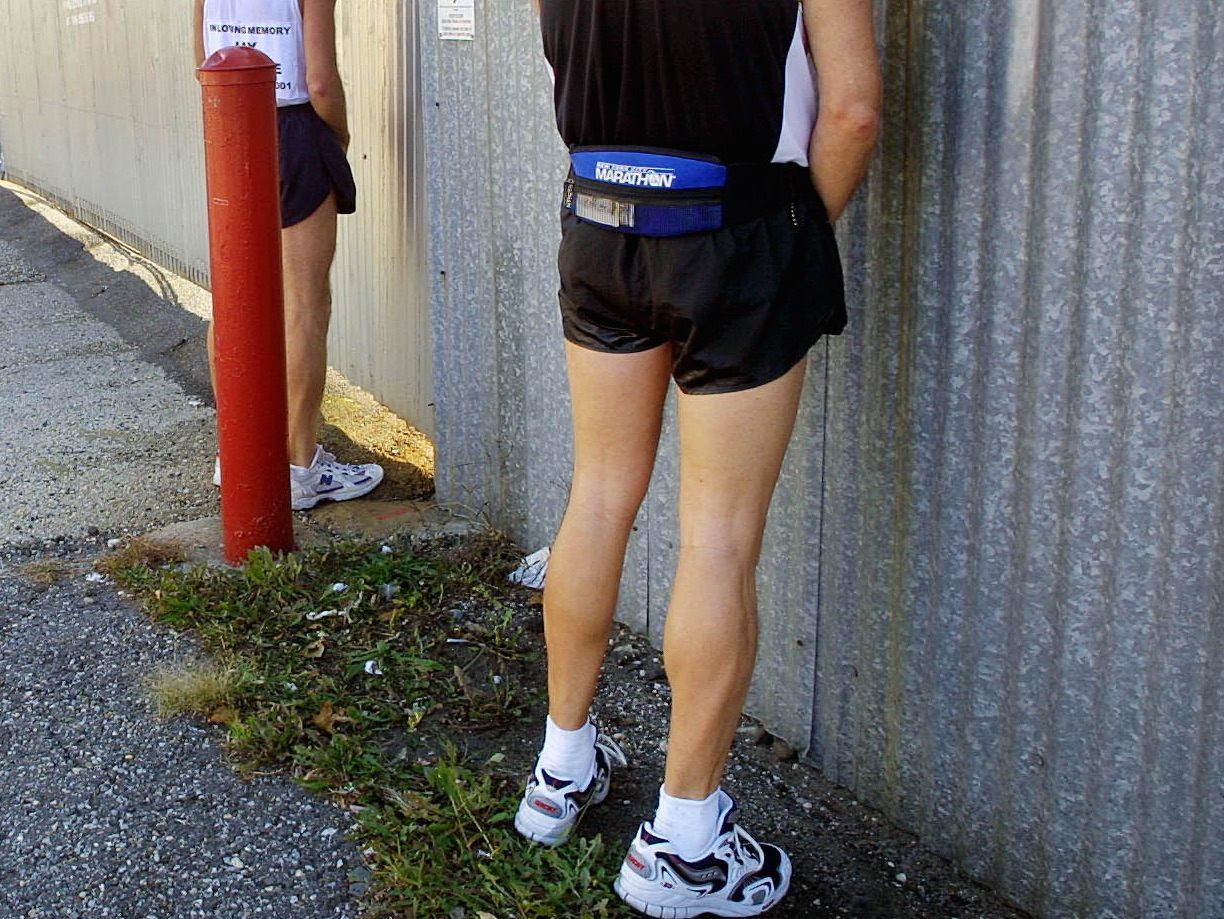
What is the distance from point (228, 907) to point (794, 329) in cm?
Result: 160

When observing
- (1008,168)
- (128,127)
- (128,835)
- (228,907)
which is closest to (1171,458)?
(1008,168)

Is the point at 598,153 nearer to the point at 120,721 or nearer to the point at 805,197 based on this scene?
the point at 805,197

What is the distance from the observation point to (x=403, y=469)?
566 cm

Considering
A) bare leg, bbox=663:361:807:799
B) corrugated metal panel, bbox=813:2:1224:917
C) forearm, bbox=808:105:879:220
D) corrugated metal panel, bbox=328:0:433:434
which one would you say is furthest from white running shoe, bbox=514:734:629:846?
corrugated metal panel, bbox=328:0:433:434

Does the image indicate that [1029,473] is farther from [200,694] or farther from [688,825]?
[200,694]

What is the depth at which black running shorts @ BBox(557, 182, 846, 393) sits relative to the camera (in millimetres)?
2633

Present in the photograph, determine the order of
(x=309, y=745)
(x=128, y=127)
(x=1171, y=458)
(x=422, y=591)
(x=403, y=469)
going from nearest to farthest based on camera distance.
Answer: (x=1171, y=458), (x=309, y=745), (x=422, y=591), (x=403, y=469), (x=128, y=127)

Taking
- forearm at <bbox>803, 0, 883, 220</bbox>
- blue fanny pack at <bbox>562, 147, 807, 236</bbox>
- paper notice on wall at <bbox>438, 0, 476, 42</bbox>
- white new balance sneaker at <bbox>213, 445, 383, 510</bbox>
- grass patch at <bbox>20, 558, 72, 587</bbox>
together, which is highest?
paper notice on wall at <bbox>438, 0, 476, 42</bbox>

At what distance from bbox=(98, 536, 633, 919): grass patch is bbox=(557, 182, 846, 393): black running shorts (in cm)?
106

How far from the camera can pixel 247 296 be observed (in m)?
4.33

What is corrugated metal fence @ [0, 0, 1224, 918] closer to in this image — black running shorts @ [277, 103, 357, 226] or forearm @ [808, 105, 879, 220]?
forearm @ [808, 105, 879, 220]

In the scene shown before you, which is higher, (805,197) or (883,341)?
(805,197)

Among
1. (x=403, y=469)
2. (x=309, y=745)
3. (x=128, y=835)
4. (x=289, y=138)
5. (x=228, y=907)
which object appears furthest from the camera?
(x=403, y=469)

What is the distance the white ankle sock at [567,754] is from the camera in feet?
10.2
